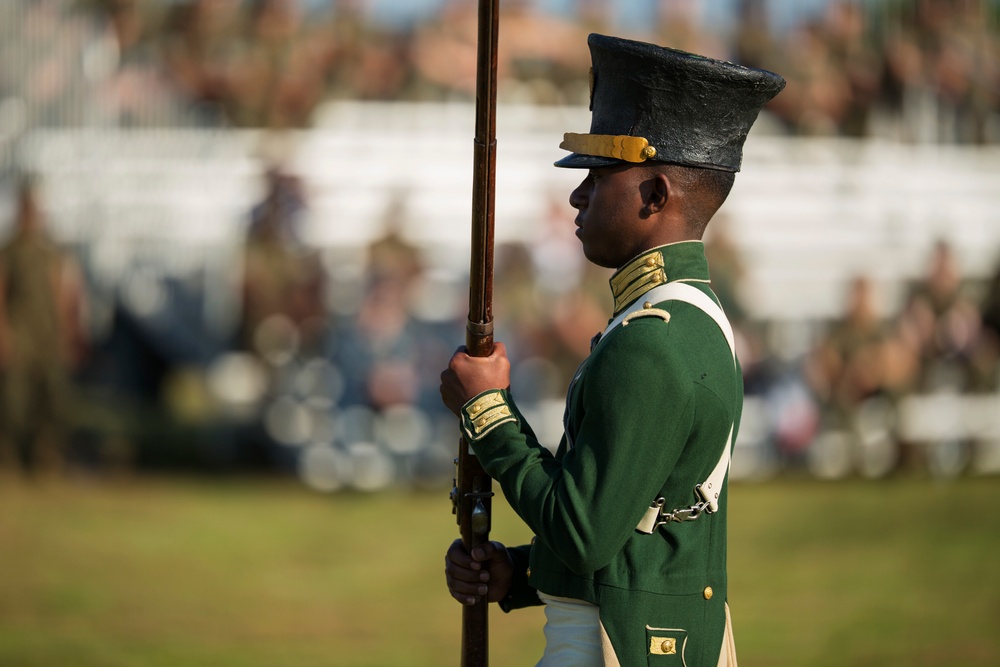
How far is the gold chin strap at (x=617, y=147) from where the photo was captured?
105 inches

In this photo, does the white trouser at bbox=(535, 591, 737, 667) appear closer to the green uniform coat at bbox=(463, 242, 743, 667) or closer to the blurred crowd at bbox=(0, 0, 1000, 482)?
the green uniform coat at bbox=(463, 242, 743, 667)

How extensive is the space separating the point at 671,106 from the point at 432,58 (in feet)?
32.5

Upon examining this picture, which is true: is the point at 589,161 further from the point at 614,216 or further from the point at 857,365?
the point at 857,365

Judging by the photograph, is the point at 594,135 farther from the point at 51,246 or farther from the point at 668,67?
the point at 51,246

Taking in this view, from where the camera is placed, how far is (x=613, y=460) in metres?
2.47

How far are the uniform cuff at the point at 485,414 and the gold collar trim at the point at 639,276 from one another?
0.32 metres

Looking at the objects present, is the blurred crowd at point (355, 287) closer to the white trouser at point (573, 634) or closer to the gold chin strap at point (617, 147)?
the white trouser at point (573, 634)

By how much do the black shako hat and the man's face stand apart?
0.04m

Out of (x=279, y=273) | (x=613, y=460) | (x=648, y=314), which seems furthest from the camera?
(x=279, y=273)

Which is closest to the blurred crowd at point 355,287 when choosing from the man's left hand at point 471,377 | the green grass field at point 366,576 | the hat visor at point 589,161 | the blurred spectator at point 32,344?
the blurred spectator at point 32,344

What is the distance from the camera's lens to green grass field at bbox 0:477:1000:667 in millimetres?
6828

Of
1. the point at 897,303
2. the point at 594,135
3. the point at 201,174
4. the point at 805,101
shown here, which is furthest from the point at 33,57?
the point at 594,135

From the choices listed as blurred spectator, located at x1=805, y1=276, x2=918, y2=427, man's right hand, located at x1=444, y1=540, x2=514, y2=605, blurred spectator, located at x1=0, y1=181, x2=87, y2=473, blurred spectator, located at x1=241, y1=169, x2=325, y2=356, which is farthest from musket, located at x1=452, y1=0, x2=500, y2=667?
blurred spectator, located at x1=805, y1=276, x2=918, y2=427

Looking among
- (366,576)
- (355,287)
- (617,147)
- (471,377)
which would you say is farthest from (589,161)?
(355,287)
